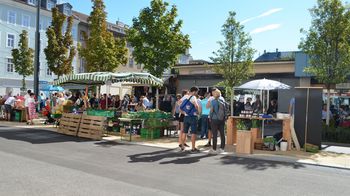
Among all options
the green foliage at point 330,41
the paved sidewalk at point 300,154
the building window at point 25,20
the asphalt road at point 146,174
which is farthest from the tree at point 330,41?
the building window at point 25,20

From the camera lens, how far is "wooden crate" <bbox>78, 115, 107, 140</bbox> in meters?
11.9

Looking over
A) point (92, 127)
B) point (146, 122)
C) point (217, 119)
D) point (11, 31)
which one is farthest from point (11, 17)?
point (217, 119)

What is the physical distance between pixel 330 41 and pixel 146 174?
937 centimetres

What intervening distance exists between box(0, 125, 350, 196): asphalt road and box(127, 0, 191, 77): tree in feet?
22.9

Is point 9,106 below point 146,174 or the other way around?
the other way around

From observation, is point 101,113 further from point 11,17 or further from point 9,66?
point 11,17

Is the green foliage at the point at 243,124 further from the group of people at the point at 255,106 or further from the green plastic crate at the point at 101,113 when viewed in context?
the group of people at the point at 255,106

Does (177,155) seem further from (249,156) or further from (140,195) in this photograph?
(140,195)

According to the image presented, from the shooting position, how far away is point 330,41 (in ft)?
41.1

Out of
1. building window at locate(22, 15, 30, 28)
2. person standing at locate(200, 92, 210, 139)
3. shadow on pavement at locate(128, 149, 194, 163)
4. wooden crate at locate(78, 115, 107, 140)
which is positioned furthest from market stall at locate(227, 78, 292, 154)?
building window at locate(22, 15, 30, 28)

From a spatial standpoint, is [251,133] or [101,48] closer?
[251,133]

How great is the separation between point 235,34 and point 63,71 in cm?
1246

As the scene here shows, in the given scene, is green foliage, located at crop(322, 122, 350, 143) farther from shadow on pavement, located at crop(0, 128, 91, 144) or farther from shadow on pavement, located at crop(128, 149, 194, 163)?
shadow on pavement, located at crop(0, 128, 91, 144)

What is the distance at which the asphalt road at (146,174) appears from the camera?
571 cm
